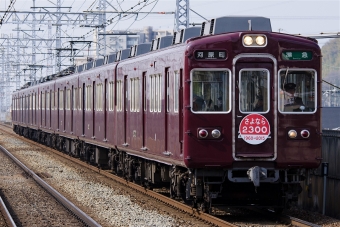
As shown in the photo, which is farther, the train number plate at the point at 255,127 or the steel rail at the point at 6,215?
the steel rail at the point at 6,215

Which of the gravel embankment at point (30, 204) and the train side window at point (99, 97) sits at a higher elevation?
the train side window at point (99, 97)

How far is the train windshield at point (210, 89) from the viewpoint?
38.8ft

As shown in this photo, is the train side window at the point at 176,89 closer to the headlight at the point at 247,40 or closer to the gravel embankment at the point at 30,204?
the headlight at the point at 247,40

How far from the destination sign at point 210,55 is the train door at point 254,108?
21cm

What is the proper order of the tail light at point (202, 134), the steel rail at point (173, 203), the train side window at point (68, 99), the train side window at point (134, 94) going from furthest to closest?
1. the train side window at point (68, 99)
2. the train side window at point (134, 94)
3. the tail light at point (202, 134)
4. the steel rail at point (173, 203)

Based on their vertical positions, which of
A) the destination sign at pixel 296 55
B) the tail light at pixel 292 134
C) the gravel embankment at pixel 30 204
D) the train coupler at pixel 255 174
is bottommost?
the gravel embankment at pixel 30 204

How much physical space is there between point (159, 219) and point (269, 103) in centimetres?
248

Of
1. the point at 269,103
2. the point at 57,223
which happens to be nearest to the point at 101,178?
the point at 57,223

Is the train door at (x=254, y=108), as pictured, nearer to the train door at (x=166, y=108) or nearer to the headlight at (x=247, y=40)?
the headlight at (x=247, y=40)

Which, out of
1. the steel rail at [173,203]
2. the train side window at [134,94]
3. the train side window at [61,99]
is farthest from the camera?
the train side window at [61,99]

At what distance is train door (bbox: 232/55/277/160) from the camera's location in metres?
11.8

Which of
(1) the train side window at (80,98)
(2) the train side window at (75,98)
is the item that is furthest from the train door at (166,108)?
(2) the train side window at (75,98)

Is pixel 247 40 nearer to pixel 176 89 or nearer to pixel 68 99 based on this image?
pixel 176 89

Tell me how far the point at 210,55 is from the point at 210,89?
1.67 feet
